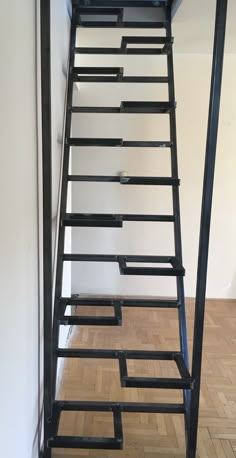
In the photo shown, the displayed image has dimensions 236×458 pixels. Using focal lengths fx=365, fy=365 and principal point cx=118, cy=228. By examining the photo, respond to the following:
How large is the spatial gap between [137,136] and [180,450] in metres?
2.57

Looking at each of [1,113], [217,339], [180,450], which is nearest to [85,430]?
[180,450]

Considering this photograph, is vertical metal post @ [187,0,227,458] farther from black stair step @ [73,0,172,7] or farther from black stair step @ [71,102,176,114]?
black stair step @ [73,0,172,7]

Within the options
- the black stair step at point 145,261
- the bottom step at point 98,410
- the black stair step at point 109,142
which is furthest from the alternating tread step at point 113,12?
the bottom step at point 98,410

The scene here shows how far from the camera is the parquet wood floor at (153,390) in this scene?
1.83 m

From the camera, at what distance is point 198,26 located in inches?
104

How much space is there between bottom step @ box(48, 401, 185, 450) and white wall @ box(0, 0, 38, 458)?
115mm

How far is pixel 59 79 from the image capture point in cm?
202

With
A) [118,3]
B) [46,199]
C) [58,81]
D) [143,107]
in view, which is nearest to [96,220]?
[46,199]

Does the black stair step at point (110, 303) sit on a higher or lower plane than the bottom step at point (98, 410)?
higher

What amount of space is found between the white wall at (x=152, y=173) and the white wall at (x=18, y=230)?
201 centimetres

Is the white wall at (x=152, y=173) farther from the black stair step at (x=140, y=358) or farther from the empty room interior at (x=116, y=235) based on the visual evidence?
the black stair step at (x=140, y=358)

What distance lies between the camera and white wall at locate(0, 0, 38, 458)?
3.76ft

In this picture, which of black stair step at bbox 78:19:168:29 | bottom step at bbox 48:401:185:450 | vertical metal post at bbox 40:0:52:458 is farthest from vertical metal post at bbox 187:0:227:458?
black stair step at bbox 78:19:168:29

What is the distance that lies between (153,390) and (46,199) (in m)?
1.47
